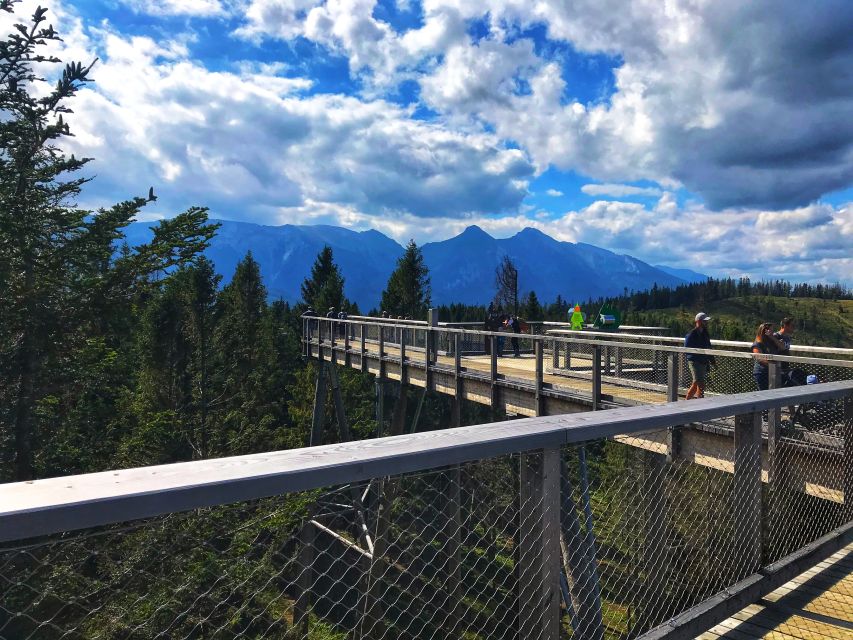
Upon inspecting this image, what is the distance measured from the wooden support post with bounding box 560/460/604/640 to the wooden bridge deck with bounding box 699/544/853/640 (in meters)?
0.89

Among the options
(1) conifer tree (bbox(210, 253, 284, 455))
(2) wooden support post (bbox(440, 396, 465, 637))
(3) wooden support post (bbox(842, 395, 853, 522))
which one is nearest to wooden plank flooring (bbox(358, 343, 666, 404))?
(3) wooden support post (bbox(842, 395, 853, 522))

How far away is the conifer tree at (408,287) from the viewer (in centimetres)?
5691

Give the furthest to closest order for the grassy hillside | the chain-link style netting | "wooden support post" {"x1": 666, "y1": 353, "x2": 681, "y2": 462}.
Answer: the grassy hillside < "wooden support post" {"x1": 666, "y1": 353, "x2": 681, "y2": 462} < the chain-link style netting

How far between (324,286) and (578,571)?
5193cm

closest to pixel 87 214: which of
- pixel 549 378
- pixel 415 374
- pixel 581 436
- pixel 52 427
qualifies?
pixel 52 427

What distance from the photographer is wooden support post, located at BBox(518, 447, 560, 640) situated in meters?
2.31

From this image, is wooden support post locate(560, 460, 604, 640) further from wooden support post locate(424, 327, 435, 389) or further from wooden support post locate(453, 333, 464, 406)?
wooden support post locate(424, 327, 435, 389)

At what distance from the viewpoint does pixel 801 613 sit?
11.0 ft

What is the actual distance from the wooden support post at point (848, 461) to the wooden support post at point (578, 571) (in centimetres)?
343

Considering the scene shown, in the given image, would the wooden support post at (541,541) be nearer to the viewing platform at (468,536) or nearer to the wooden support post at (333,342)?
the viewing platform at (468,536)

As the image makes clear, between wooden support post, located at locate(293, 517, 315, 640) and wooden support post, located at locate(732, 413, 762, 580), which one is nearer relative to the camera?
wooden support post, located at locate(293, 517, 315, 640)

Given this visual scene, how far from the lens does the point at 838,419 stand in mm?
6164

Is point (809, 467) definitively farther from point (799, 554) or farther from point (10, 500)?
point (10, 500)

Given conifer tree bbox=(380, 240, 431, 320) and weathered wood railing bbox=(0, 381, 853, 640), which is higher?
conifer tree bbox=(380, 240, 431, 320)
